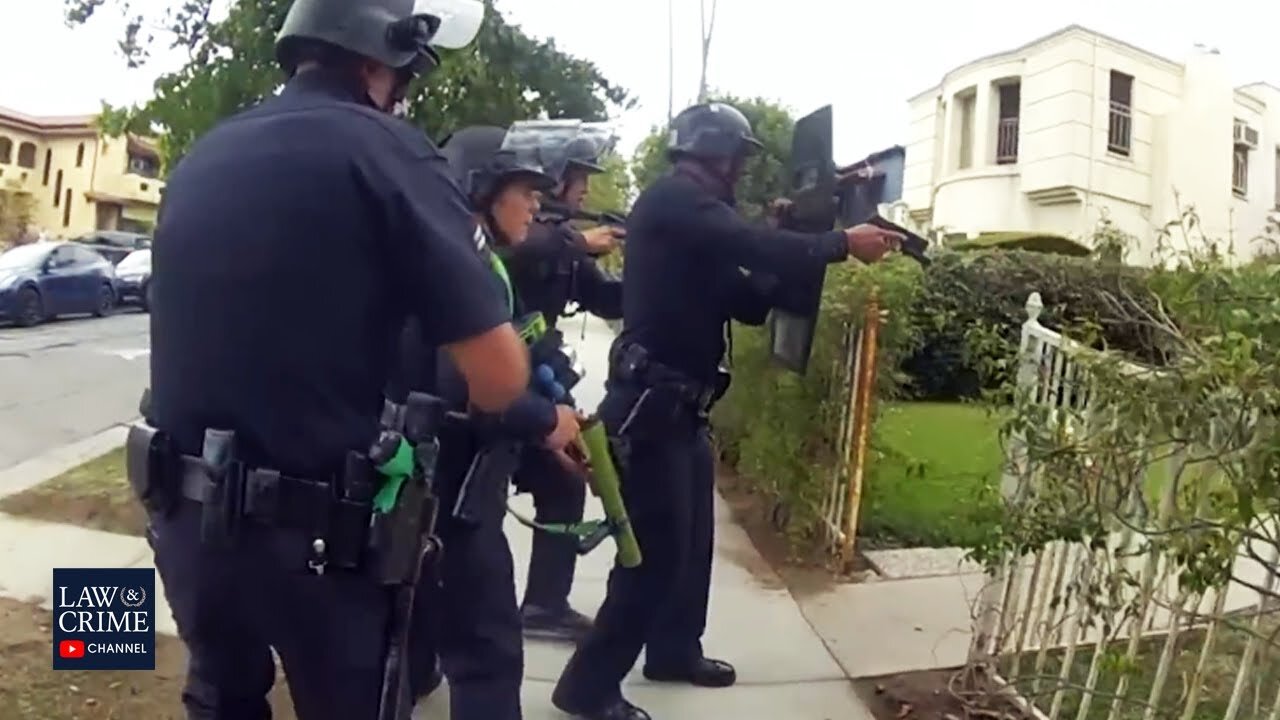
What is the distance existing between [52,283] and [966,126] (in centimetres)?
1735

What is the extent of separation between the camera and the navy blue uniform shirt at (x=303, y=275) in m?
2.06

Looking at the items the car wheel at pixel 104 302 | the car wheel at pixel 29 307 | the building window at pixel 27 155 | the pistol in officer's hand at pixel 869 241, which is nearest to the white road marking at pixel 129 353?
the car wheel at pixel 29 307

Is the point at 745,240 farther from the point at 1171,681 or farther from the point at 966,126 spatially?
the point at 966,126

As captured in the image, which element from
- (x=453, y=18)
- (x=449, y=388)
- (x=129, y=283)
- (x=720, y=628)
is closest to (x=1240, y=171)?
(x=129, y=283)

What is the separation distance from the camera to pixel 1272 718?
2771 mm

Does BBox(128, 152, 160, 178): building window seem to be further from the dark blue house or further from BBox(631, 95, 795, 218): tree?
the dark blue house

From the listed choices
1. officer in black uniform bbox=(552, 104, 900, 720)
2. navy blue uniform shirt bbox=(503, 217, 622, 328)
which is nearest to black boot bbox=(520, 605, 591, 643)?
officer in black uniform bbox=(552, 104, 900, 720)

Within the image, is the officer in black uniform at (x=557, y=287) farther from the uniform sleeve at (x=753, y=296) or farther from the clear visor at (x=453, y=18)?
the clear visor at (x=453, y=18)

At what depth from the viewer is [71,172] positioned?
4962cm

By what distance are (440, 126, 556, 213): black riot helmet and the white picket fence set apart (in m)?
1.48

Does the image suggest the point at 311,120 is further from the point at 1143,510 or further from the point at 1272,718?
the point at 1272,718

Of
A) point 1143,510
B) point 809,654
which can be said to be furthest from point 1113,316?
point 809,654

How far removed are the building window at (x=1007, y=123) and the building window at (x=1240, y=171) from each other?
4033 mm

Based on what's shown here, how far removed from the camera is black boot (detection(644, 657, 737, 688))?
429 cm
